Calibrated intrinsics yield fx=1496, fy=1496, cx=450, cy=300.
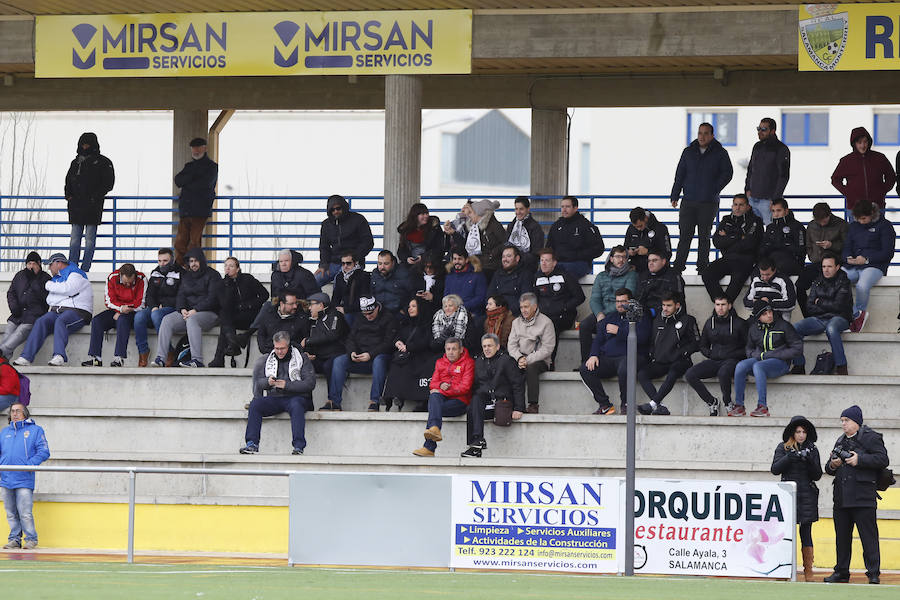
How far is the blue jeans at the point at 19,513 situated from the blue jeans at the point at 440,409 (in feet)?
14.4

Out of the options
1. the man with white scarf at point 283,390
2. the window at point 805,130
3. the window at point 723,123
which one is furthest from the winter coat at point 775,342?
the window at point 805,130

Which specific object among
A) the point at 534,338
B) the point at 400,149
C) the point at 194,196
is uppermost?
the point at 400,149

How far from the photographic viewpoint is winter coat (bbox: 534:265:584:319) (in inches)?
694

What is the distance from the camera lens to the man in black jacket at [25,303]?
19.0 meters

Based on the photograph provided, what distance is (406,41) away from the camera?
762 inches

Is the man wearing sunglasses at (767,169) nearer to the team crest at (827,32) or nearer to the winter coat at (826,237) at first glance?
the winter coat at (826,237)

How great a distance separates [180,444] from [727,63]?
29.2 ft

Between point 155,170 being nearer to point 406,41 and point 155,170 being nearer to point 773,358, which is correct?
point 406,41

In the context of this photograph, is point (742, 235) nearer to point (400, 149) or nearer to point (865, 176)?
point (865, 176)

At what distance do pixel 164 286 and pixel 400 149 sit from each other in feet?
11.6

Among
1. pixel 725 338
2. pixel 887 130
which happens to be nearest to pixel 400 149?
pixel 725 338

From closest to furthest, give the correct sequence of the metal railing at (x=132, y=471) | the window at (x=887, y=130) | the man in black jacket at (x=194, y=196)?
the metal railing at (x=132, y=471), the man in black jacket at (x=194, y=196), the window at (x=887, y=130)

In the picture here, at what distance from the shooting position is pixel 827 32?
60.1 feet

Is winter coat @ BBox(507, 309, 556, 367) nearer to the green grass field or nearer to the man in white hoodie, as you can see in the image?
the green grass field
